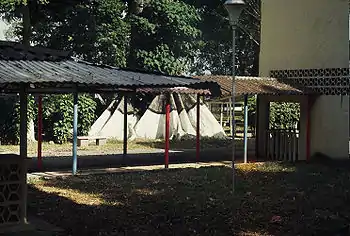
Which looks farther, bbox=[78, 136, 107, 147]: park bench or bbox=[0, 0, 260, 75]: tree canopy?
bbox=[0, 0, 260, 75]: tree canopy

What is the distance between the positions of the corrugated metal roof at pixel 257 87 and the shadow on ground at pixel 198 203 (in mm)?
2258

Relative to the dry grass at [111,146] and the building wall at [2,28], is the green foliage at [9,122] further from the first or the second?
the building wall at [2,28]

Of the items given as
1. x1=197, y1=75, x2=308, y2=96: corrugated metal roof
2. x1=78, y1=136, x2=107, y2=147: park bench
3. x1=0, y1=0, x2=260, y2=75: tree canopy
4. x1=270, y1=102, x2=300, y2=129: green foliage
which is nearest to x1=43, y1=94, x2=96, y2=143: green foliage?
x1=78, y1=136, x2=107, y2=147: park bench

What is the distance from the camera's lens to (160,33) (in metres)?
25.8

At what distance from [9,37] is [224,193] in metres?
26.4

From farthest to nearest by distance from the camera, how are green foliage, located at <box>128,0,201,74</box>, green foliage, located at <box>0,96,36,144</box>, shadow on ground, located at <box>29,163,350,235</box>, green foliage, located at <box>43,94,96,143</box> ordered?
green foliage, located at <box>128,0,201,74</box> → green foliage, located at <box>43,94,96,143</box> → green foliage, located at <box>0,96,36,144</box> → shadow on ground, located at <box>29,163,350,235</box>

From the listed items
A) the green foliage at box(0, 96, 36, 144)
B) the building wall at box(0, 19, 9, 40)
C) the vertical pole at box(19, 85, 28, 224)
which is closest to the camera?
the vertical pole at box(19, 85, 28, 224)

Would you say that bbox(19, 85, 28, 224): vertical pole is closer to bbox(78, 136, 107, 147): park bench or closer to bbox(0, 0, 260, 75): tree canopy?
bbox(78, 136, 107, 147): park bench

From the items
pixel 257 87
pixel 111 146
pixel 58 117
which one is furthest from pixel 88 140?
pixel 257 87

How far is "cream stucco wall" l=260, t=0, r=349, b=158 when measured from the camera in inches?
607

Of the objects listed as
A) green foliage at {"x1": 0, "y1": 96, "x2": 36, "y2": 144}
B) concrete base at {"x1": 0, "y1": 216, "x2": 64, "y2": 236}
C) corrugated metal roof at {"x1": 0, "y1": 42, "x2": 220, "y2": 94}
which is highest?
corrugated metal roof at {"x1": 0, "y1": 42, "x2": 220, "y2": 94}

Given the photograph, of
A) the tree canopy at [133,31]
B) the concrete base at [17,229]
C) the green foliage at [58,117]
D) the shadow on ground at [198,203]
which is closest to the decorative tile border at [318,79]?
the shadow on ground at [198,203]

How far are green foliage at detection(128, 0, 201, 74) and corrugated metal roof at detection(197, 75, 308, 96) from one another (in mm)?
8961

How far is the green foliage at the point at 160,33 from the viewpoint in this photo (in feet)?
81.9
